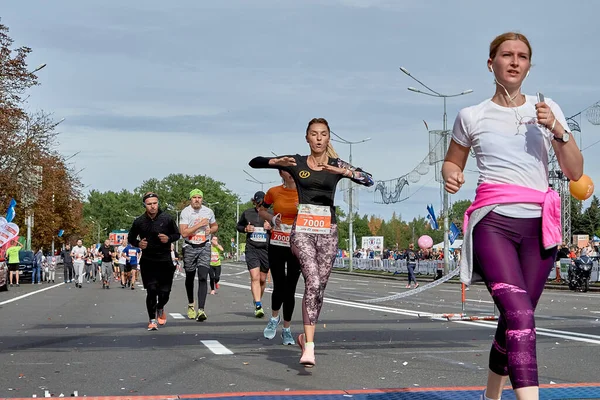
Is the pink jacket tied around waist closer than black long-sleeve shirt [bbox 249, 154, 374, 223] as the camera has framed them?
Yes

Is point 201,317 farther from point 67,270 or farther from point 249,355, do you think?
point 67,270

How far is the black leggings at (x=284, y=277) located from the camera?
29.7ft

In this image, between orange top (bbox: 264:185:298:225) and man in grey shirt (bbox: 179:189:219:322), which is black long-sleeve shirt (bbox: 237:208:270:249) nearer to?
man in grey shirt (bbox: 179:189:219:322)

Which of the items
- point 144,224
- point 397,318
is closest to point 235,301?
point 397,318

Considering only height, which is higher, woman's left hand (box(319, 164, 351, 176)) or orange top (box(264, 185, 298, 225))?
woman's left hand (box(319, 164, 351, 176))

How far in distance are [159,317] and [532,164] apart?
8.31 meters

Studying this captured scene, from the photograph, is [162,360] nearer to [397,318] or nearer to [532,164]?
[532,164]

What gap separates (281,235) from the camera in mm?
9414

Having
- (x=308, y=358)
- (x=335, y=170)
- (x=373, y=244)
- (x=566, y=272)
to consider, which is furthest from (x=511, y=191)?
(x=373, y=244)

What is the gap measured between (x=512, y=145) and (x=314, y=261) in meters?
3.24

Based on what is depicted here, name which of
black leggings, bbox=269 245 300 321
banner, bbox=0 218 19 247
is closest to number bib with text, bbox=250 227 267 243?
black leggings, bbox=269 245 300 321

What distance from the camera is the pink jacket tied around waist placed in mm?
4465

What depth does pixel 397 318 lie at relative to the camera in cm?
1374

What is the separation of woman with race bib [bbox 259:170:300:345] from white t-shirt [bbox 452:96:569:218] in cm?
460
